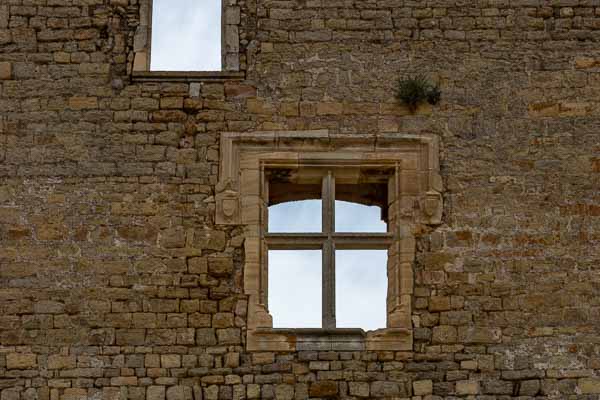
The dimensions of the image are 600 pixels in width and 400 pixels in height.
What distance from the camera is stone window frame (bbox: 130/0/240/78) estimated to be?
34.7 ft

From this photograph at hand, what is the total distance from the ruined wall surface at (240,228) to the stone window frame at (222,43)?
0.08 meters

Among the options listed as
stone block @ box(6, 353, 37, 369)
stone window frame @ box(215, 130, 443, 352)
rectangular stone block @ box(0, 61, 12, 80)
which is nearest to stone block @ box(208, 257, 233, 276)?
stone window frame @ box(215, 130, 443, 352)

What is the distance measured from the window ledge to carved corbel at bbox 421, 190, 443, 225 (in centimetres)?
175

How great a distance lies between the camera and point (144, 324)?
9914 millimetres

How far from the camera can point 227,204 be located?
401 inches

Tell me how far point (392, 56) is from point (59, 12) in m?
2.68

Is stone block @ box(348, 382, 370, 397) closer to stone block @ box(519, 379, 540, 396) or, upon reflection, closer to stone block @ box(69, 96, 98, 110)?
stone block @ box(519, 379, 540, 396)

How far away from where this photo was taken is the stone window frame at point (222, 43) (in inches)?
416

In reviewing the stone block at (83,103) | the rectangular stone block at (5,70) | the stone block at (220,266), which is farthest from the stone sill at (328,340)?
the rectangular stone block at (5,70)

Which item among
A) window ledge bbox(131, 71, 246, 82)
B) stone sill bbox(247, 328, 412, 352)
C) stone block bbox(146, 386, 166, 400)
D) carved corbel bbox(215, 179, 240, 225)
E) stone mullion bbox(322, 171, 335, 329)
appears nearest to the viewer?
stone block bbox(146, 386, 166, 400)

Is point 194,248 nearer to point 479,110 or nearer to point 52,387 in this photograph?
point 52,387

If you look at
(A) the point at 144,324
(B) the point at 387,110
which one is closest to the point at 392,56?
(B) the point at 387,110

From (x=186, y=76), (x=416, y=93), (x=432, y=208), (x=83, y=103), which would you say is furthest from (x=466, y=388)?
(x=83, y=103)

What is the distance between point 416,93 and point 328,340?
81.3 inches
